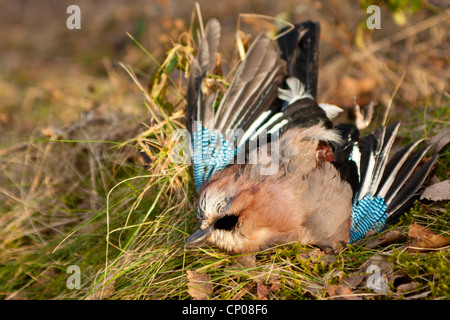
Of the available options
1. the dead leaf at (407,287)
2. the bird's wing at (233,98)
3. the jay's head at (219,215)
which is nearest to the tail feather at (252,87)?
the bird's wing at (233,98)

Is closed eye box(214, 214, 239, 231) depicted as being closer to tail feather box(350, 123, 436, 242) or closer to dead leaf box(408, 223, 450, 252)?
tail feather box(350, 123, 436, 242)

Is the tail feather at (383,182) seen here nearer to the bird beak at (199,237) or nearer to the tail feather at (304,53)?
the tail feather at (304,53)

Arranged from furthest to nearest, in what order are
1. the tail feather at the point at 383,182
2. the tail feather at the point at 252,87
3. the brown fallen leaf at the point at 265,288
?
the tail feather at the point at 252,87 → the tail feather at the point at 383,182 → the brown fallen leaf at the point at 265,288

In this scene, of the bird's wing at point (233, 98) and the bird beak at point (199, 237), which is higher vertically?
the bird's wing at point (233, 98)

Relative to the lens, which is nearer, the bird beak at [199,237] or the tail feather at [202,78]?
the bird beak at [199,237]

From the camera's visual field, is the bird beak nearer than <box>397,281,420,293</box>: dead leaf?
No

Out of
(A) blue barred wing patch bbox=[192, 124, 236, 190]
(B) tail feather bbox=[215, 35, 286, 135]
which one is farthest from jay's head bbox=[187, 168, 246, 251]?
(B) tail feather bbox=[215, 35, 286, 135]
